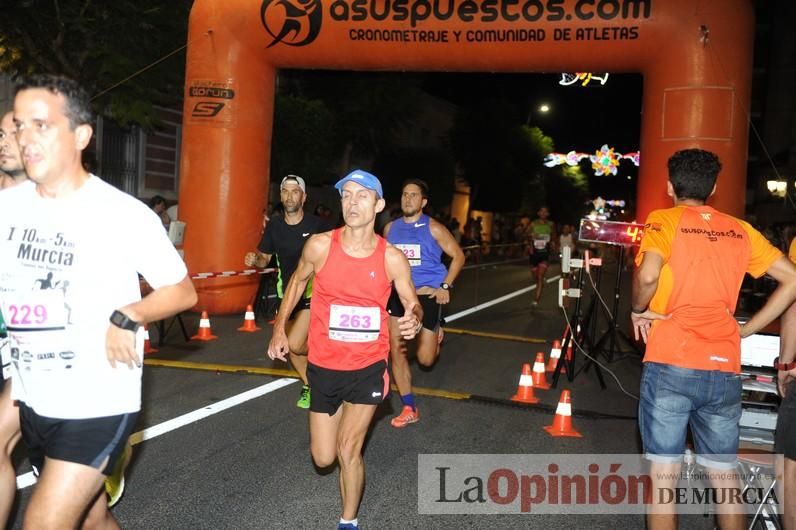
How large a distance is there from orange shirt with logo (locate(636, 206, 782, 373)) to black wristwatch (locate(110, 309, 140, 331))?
2302 millimetres

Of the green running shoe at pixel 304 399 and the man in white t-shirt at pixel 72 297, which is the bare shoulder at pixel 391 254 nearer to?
the man in white t-shirt at pixel 72 297

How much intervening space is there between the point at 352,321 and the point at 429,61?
789cm

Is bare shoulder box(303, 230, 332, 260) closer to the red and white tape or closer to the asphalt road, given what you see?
the asphalt road

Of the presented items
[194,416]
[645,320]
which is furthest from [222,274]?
[645,320]

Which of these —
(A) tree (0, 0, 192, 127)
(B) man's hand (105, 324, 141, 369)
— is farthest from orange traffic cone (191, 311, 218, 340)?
(B) man's hand (105, 324, 141, 369)

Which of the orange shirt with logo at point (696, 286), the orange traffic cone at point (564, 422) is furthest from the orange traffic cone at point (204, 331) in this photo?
the orange shirt with logo at point (696, 286)

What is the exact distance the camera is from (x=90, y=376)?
8.89ft

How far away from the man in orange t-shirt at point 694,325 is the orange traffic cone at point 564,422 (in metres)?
2.92

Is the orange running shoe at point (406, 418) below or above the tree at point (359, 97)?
below

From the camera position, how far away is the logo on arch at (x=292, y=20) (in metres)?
11.4

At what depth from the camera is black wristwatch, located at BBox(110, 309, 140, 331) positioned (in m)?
2.68

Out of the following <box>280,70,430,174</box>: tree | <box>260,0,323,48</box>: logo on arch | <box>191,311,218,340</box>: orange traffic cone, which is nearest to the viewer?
<box>191,311,218,340</box>: orange traffic cone

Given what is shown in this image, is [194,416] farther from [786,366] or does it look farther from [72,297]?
[786,366]

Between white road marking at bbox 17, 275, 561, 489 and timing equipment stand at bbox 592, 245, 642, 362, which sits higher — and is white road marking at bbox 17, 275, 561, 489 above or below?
below
